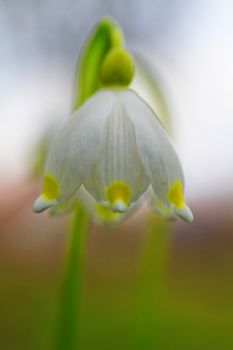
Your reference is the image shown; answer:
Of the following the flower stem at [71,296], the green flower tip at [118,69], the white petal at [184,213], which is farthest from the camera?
the flower stem at [71,296]

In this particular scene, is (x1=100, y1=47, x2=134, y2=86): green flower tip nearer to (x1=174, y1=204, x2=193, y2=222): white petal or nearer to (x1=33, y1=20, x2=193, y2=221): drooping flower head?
(x1=33, y1=20, x2=193, y2=221): drooping flower head

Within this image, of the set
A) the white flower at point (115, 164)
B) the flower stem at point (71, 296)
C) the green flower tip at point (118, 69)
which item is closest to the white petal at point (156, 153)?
the white flower at point (115, 164)

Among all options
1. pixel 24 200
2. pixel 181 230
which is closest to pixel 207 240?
pixel 181 230

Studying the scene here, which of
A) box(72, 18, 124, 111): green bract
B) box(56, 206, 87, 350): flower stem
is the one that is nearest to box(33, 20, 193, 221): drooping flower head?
box(72, 18, 124, 111): green bract

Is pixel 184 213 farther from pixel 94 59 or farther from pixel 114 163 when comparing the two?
pixel 94 59

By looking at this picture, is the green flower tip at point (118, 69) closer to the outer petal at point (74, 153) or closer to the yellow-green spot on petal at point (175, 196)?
the outer petal at point (74, 153)

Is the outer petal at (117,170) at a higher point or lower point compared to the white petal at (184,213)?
higher

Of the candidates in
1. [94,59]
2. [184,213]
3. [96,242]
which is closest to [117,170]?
[184,213]

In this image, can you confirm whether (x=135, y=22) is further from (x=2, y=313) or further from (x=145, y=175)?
(x=145, y=175)
